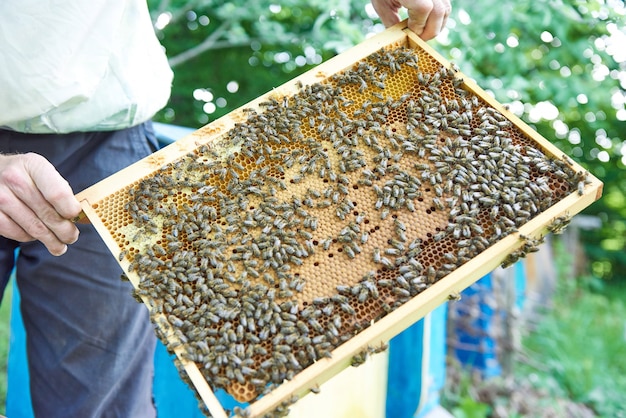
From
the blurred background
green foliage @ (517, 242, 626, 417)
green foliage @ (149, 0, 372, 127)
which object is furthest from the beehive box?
green foliage @ (517, 242, 626, 417)

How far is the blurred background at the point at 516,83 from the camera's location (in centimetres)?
505

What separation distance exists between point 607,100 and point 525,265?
10.2ft

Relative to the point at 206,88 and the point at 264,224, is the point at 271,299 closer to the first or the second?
the point at 264,224

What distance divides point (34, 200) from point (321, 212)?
4.26 ft

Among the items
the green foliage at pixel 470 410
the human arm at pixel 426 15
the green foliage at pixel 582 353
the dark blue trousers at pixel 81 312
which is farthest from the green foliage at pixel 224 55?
the green foliage at pixel 582 353

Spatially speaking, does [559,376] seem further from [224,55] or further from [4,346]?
[4,346]

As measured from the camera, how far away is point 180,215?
9.29 ft

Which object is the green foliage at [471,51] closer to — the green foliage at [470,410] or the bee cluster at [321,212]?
the bee cluster at [321,212]

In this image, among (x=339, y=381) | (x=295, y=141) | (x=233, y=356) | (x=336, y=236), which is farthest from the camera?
(x=339, y=381)

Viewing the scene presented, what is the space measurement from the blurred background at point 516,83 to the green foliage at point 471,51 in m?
0.02

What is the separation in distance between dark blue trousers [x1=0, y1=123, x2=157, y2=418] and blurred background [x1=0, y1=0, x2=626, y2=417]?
222cm

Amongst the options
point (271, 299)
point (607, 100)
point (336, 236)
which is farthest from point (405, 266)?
point (607, 100)

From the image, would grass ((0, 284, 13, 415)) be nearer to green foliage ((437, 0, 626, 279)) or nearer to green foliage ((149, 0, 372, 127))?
green foliage ((149, 0, 372, 127))

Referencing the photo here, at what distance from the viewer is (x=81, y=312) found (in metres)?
3.40
